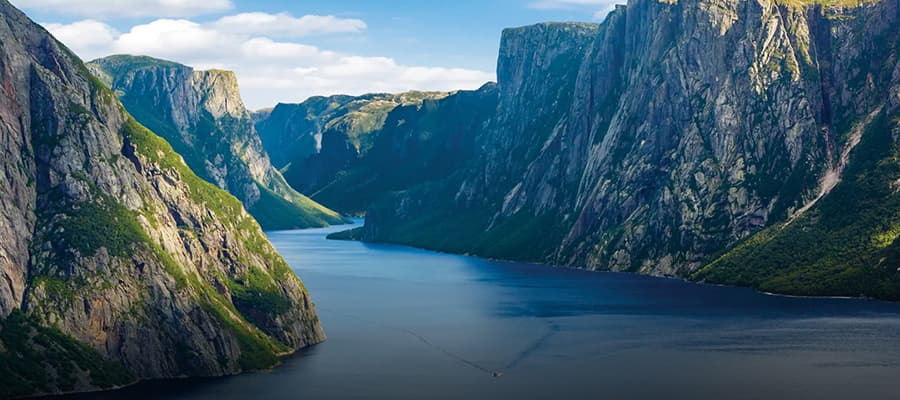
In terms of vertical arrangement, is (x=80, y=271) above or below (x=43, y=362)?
above

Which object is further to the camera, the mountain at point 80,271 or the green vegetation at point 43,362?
the mountain at point 80,271

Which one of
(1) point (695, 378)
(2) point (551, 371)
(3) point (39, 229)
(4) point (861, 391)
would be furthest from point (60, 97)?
(4) point (861, 391)

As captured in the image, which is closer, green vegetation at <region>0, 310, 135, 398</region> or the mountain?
green vegetation at <region>0, 310, 135, 398</region>

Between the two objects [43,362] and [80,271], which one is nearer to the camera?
[43,362]
